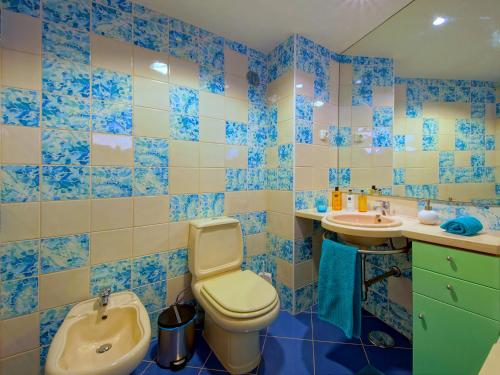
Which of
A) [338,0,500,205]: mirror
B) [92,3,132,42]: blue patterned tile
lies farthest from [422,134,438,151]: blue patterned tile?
[92,3,132,42]: blue patterned tile

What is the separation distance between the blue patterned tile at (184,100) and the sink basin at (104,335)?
4.16 feet

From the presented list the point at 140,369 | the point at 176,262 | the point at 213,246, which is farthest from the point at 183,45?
the point at 140,369

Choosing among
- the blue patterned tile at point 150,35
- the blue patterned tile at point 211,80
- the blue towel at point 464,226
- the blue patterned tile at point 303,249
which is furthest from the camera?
the blue patterned tile at point 303,249

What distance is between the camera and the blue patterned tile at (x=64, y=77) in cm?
117

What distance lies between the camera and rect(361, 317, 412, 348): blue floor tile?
148 centimetres

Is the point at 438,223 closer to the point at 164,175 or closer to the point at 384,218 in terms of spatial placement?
the point at 384,218

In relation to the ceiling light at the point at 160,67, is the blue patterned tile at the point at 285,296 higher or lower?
lower

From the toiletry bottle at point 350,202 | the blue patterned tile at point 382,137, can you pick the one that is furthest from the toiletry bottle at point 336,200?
the blue patterned tile at point 382,137

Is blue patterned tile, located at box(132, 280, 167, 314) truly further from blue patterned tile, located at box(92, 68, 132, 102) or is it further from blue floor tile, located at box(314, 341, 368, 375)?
blue patterned tile, located at box(92, 68, 132, 102)

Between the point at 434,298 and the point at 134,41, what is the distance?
2.22 metres

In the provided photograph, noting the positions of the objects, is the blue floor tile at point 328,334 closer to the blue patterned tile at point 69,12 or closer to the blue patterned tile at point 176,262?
the blue patterned tile at point 176,262

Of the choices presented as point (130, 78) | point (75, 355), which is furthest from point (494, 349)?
point (130, 78)

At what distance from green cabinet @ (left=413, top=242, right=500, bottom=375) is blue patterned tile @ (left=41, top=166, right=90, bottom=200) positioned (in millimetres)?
1847

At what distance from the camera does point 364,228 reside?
121 centimetres
